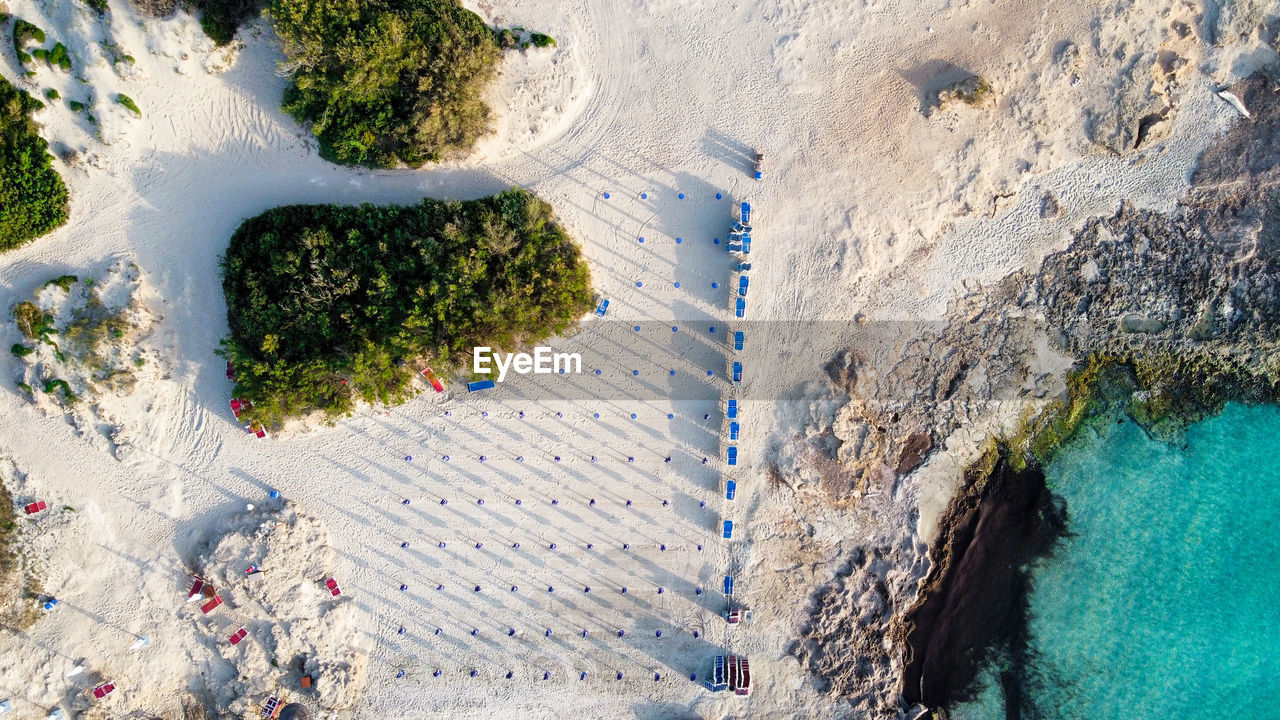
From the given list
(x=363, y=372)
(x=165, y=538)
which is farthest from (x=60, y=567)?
(x=363, y=372)

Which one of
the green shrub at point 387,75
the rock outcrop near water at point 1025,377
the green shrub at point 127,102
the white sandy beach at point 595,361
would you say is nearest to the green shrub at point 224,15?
the white sandy beach at point 595,361

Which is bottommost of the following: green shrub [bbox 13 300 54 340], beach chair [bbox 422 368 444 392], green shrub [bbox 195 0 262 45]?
beach chair [bbox 422 368 444 392]

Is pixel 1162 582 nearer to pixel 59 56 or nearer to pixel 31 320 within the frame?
pixel 31 320

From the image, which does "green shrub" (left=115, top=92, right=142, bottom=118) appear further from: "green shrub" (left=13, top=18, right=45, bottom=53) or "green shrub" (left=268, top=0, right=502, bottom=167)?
"green shrub" (left=268, top=0, right=502, bottom=167)

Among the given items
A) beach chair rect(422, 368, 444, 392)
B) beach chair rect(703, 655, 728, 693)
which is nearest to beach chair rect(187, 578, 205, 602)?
beach chair rect(422, 368, 444, 392)

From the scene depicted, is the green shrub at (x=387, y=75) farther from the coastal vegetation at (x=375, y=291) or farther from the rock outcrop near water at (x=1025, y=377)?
the rock outcrop near water at (x=1025, y=377)

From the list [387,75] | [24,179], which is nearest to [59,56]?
[24,179]

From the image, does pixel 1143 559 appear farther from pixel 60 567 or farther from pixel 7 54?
pixel 7 54
